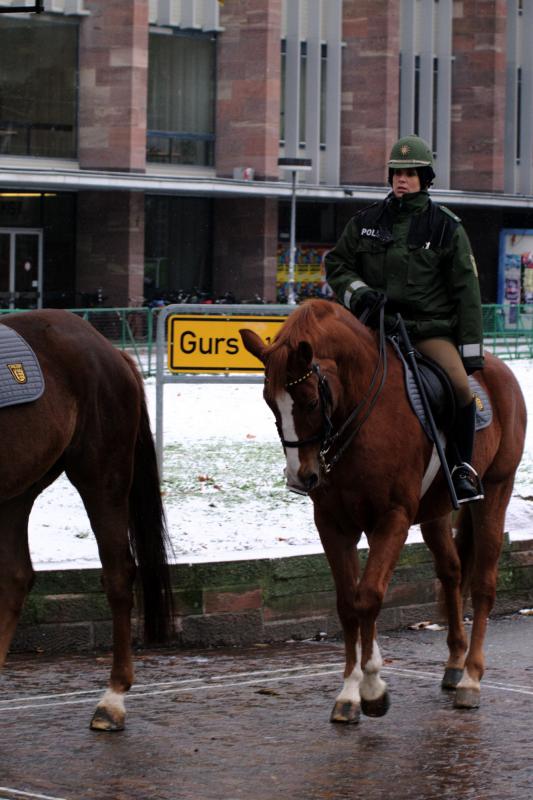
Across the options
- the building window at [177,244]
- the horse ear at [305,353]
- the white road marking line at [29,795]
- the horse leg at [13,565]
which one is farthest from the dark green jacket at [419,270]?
the building window at [177,244]

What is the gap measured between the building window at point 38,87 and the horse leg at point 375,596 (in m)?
35.5

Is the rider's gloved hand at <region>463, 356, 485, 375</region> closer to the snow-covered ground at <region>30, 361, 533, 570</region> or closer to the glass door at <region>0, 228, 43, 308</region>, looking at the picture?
the snow-covered ground at <region>30, 361, 533, 570</region>

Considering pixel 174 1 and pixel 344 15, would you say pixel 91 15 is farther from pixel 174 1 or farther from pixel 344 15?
pixel 344 15

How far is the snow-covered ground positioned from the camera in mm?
10008

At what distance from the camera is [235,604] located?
31.2ft

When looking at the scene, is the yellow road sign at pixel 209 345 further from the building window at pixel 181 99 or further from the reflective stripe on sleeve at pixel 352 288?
the building window at pixel 181 99

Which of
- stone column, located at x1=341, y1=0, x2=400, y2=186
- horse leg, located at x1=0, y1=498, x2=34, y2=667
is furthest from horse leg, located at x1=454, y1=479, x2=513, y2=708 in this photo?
stone column, located at x1=341, y1=0, x2=400, y2=186

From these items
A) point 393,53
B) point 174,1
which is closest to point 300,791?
point 174,1

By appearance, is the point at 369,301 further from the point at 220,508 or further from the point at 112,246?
the point at 112,246

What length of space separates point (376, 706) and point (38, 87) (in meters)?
36.5

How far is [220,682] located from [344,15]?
43.0 meters

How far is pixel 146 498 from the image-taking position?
784 centimetres

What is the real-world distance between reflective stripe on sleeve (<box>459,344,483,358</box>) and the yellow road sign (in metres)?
4.97

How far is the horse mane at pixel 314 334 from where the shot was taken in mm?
6727
